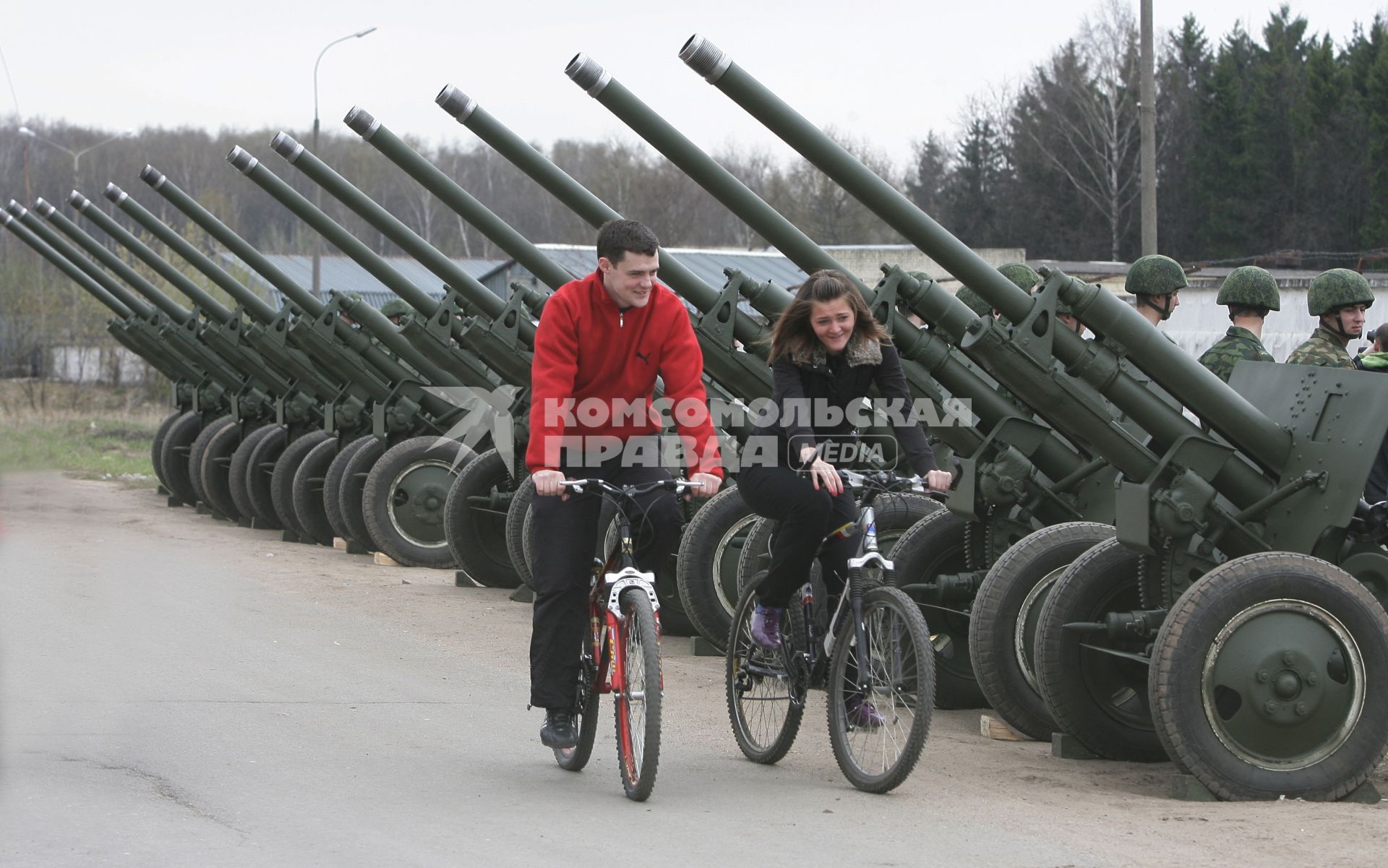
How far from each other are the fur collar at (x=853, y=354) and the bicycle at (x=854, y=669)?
38cm

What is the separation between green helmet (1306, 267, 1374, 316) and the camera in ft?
27.3

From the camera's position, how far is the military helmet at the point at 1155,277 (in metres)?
8.92

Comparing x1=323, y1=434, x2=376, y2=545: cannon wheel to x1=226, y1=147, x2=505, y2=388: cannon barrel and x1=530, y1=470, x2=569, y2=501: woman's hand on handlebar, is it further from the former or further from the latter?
x1=530, y1=470, x2=569, y2=501: woman's hand on handlebar

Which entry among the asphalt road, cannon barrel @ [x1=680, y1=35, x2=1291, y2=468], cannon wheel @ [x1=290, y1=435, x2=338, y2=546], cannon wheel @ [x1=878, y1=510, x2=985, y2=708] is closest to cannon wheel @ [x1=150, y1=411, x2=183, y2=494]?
cannon wheel @ [x1=290, y1=435, x2=338, y2=546]

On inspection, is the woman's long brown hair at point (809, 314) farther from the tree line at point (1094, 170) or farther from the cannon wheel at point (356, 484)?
the tree line at point (1094, 170)

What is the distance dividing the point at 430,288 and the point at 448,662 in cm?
4716

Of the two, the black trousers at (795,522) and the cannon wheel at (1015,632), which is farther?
the cannon wheel at (1015,632)

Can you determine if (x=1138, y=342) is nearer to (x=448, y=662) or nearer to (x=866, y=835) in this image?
(x=866, y=835)

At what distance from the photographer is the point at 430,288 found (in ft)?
183

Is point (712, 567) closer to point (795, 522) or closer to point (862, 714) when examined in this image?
point (795, 522)

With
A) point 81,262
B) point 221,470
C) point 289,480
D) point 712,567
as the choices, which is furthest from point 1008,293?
point 81,262

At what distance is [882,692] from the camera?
6.11 m

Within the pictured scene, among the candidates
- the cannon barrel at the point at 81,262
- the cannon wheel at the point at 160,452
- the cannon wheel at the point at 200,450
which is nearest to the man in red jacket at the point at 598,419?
the cannon wheel at the point at 200,450

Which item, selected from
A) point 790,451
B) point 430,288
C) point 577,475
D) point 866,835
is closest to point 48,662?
point 577,475
